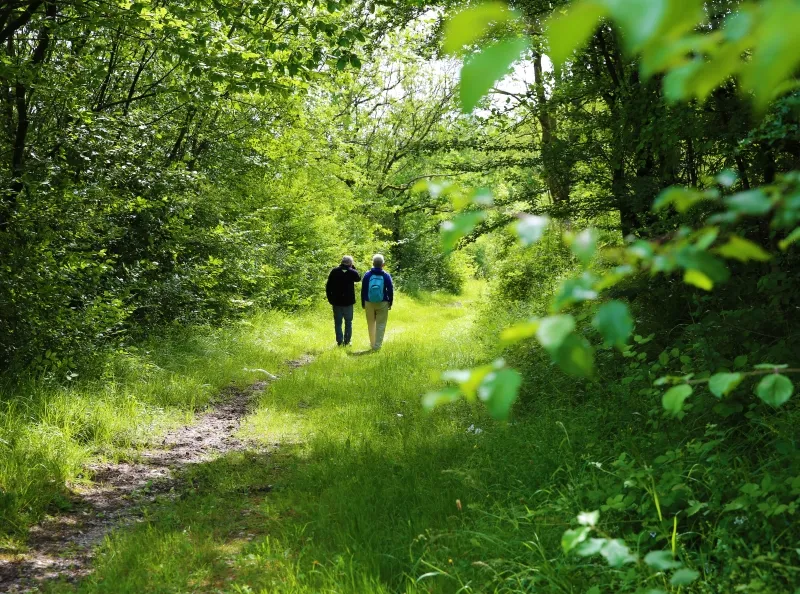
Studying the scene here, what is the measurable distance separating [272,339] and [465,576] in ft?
36.3

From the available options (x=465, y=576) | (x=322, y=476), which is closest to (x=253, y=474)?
(x=322, y=476)

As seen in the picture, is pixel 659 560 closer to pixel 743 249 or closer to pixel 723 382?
pixel 723 382

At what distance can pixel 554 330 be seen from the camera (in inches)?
43.9

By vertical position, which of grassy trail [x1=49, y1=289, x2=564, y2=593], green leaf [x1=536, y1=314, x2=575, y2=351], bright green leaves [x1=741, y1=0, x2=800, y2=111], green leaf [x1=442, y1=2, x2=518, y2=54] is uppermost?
green leaf [x1=442, y1=2, x2=518, y2=54]

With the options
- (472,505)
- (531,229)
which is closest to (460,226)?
(531,229)

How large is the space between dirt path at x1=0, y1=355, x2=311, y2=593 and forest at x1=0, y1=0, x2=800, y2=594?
39mm

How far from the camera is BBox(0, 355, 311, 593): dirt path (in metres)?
4.47

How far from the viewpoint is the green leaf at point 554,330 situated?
110 cm

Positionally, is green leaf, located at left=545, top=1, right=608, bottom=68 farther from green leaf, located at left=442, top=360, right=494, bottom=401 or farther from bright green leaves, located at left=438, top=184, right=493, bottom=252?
green leaf, located at left=442, top=360, right=494, bottom=401

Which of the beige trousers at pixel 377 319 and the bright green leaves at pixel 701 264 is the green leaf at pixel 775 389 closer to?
the bright green leaves at pixel 701 264

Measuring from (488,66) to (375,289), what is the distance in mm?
12346

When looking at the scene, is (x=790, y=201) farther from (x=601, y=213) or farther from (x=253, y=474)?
(x=601, y=213)

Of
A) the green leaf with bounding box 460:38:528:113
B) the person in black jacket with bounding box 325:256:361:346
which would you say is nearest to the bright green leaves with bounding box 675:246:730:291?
the green leaf with bounding box 460:38:528:113

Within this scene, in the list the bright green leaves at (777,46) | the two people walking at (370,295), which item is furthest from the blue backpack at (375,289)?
the bright green leaves at (777,46)
